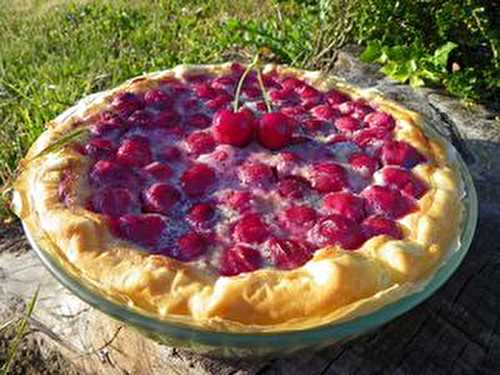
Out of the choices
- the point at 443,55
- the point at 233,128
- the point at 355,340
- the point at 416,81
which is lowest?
the point at 355,340

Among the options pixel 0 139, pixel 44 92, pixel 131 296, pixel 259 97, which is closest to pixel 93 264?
pixel 131 296

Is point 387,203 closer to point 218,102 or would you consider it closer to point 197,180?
point 197,180

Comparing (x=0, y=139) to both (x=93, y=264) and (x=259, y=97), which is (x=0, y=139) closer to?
(x=259, y=97)

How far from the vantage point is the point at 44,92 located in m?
3.35

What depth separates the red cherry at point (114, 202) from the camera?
175cm

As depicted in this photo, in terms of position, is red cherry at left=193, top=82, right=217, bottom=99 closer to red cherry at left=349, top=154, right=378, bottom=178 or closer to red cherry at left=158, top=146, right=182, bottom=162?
red cherry at left=158, top=146, right=182, bottom=162

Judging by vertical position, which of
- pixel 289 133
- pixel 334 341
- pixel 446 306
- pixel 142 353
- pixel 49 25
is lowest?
pixel 49 25

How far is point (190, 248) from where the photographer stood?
5.29 feet

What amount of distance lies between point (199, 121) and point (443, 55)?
1.26 meters

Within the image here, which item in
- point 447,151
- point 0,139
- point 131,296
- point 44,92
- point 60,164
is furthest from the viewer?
point 44,92

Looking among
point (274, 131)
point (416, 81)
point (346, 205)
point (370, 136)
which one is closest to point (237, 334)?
point (346, 205)

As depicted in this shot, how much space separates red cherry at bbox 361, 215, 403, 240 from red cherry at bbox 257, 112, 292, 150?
1.27ft

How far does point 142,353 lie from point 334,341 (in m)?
0.69

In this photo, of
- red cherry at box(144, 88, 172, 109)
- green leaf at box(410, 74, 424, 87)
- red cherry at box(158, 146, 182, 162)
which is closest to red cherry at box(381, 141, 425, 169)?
red cherry at box(158, 146, 182, 162)
